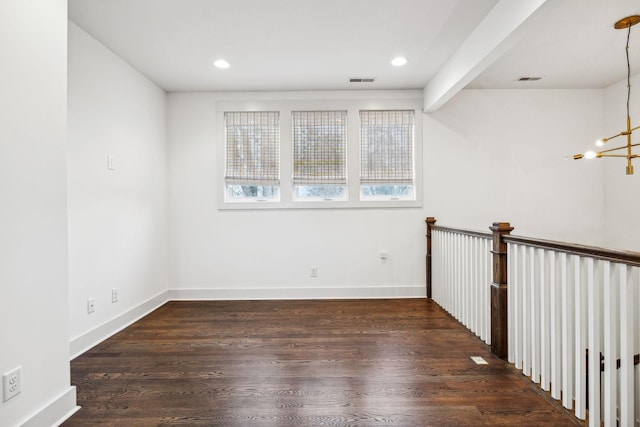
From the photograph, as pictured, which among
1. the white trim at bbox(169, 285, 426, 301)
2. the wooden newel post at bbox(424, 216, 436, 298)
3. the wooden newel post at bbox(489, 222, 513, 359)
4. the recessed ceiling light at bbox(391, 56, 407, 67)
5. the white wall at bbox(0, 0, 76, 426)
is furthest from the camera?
the white trim at bbox(169, 285, 426, 301)

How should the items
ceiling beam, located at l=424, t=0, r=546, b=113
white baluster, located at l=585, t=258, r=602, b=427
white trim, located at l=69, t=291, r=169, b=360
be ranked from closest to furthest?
white baluster, located at l=585, t=258, r=602, b=427, ceiling beam, located at l=424, t=0, r=546, b=113, white trim, located at l=69, t=291, r=169, b=360

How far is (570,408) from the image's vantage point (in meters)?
1.86

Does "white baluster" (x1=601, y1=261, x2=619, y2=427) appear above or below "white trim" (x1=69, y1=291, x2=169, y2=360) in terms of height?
above

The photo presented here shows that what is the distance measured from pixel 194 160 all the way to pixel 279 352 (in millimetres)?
2752

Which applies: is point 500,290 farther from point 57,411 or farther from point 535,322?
point 57,411

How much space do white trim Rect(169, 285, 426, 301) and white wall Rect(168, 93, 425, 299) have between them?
3cm

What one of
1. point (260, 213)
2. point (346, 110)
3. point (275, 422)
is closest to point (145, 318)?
point (260, 213)

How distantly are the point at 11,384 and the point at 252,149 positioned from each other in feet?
10.7

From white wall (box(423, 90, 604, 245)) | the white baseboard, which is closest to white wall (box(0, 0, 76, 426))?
the white baseboard

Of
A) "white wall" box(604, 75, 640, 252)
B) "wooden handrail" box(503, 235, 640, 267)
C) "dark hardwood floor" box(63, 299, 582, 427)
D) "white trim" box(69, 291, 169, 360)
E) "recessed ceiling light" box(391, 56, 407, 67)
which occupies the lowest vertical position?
"dark hardwood floor" box(63, 299, 582, 427)

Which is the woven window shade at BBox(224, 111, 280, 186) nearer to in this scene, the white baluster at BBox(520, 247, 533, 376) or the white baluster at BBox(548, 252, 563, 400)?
the white baluster at BBox(520, 247, 533, 376)

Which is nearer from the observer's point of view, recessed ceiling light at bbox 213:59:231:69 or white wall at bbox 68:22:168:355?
white wall at bbox 68:22:168:355

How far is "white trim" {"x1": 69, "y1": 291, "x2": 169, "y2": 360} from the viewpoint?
8.69ft

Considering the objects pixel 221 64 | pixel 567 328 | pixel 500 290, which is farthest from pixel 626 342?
pixel 221 64
